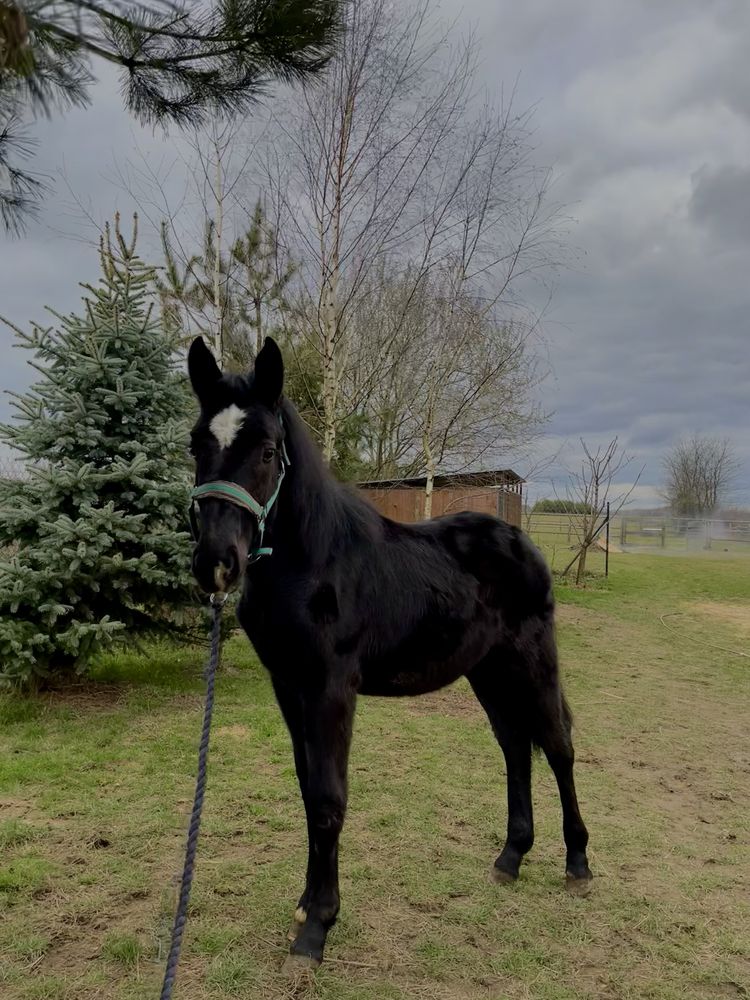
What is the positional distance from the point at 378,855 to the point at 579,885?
948mm

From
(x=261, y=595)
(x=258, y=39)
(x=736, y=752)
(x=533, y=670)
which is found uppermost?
(x=258, y=39)

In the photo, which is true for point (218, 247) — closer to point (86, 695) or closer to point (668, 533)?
point (86, 695)

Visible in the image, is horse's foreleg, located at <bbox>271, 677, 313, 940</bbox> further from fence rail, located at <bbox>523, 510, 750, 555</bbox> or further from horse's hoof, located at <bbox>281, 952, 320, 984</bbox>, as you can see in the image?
fence rail, located at <bbox>523, 510, 750, 555</bbox>

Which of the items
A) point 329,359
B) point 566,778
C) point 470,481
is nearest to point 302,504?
point 566,778

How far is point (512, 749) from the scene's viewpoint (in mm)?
3154

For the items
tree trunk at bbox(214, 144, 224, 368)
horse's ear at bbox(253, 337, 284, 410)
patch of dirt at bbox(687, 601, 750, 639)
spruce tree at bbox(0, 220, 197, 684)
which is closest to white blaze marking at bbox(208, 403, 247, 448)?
horse's ear at bbox(253, 337, 284, 410)

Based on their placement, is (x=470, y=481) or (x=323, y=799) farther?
(x=470, y=481)

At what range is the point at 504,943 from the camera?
2.54 m

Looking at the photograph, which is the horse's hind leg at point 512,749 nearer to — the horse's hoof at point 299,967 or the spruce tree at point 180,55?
the horse's hoof at point 299,967

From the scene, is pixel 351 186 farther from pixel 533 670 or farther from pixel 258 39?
pixel 533 670

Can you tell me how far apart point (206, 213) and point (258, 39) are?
6.97 metres

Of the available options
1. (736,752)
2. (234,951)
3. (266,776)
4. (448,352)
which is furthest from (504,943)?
(448,352)

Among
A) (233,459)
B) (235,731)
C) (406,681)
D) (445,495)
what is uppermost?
(445,495)

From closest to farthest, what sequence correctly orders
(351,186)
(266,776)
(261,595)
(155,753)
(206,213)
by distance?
(261,595), (266,776), (155,753), (351,186), (206,213)
